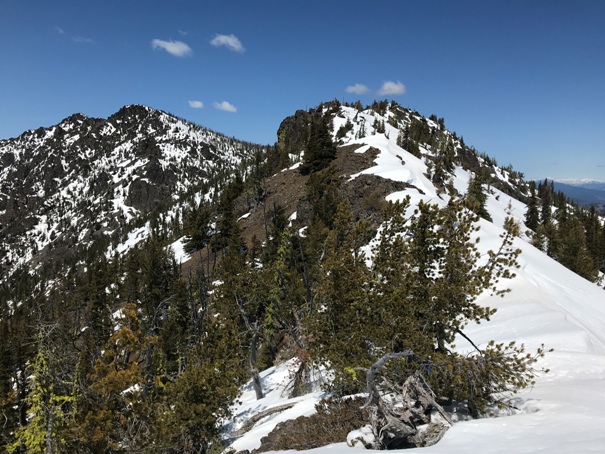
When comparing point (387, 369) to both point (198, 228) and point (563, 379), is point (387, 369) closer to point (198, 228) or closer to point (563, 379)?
point (563, 379)

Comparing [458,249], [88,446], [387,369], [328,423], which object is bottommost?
[88,446]

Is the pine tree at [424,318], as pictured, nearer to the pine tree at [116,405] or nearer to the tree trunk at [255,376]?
the pine tree at [116,405]

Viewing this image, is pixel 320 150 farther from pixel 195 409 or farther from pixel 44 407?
pixel 44 407

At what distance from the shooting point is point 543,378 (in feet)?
38.4

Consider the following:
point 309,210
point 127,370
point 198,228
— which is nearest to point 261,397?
point 127,370

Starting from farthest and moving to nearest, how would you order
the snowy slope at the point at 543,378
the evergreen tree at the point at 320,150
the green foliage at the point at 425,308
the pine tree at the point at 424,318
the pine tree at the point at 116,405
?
1. the evergreen tree at the point at 320,150
2. the pine tree at the point at 116,405
3. the green foliage at the point at 425,308
4. the pine tree at the point at 424,318
5. the snowy slope at the point at 543,378

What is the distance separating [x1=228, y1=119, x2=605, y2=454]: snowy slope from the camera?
7.45m

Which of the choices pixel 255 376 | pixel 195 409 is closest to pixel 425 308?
pixel 195 409

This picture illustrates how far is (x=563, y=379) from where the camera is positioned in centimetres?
1145

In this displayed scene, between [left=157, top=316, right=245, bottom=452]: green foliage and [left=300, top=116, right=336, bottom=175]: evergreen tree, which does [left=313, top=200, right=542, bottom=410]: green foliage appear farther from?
[left=300, top=116, right=336, bottom=175]: evergreen tree

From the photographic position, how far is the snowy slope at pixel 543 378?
7.45m

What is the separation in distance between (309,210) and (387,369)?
48645 mm

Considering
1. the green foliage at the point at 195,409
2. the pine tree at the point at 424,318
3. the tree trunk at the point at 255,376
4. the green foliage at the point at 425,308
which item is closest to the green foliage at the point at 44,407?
the green foliage at the point at 195,409

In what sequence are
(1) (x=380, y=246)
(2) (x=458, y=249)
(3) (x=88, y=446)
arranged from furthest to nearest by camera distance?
(3) (x=88, y=446)
(1) (x=380, y=246)
(2) (x=458, y=249)
